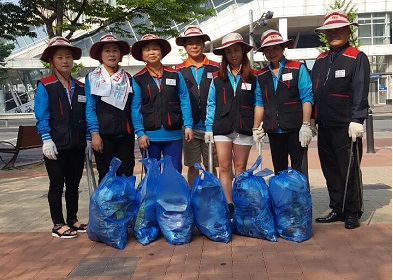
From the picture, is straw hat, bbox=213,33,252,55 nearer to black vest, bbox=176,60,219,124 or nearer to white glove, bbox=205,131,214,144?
black vest, bbox=176,60,219,124

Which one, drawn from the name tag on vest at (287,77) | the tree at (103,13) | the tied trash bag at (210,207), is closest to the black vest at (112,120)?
the tied trash bag at (210,207)

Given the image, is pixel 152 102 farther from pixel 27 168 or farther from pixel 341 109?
pixel 27 168

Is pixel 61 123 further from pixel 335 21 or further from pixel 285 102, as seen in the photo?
pixel 335 21

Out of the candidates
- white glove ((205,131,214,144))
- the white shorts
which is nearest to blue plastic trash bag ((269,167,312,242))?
the white shorts

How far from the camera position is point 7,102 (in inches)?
1927

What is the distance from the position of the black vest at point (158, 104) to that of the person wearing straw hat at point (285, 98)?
937mm

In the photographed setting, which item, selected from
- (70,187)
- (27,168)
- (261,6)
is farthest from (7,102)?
(70,187)

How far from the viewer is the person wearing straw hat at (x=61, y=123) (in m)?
4.50

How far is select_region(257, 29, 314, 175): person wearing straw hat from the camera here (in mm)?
4684

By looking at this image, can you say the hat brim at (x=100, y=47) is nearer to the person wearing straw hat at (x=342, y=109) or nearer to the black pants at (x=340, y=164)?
the person wearing straw hat at (x=342, y=109)

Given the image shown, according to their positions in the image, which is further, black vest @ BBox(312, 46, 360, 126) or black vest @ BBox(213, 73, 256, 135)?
black vest @ BBox(213, 73, 256, 135)

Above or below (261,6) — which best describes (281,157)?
below

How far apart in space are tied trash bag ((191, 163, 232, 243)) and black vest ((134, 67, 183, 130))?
0.61 m

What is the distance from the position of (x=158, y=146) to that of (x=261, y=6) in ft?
116
